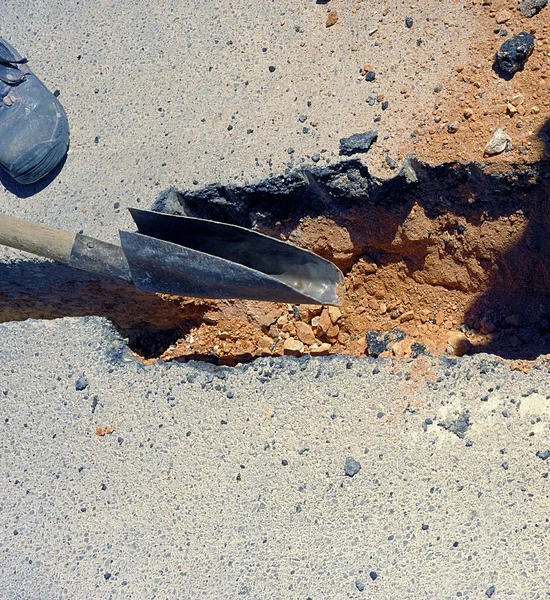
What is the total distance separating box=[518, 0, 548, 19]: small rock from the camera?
8.02 ft

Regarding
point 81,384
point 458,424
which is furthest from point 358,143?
point 81,384

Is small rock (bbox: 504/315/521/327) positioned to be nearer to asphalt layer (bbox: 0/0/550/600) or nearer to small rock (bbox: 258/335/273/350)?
asphalt layer (bbox: 0/0/550/600)

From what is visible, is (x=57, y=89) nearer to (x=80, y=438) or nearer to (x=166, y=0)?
(x=166, y=0)

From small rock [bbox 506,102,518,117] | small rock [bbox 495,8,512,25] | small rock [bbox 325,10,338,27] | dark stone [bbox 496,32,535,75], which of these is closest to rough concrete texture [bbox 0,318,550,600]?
small rock [bbox 506,102,518,117]

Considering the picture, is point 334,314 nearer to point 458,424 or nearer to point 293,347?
point 293,347

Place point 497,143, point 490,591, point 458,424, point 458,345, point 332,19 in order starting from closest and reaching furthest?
point 490,591
point 458,424
point 497,143
point 458,345
point 332,19

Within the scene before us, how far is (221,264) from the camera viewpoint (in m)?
2.06

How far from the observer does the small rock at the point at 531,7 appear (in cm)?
245

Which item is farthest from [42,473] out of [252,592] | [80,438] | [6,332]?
[252,592]

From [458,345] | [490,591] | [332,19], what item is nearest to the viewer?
[490,591]

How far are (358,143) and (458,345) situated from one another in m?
0.95

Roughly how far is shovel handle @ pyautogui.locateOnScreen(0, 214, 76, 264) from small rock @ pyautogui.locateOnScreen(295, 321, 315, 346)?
112 cm

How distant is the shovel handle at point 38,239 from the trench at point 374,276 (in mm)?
432

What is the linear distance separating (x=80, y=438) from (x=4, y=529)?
0.42 meters
